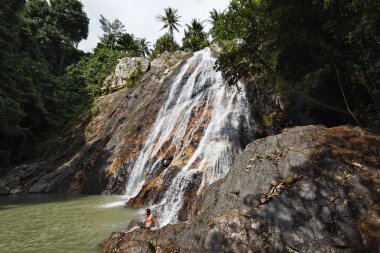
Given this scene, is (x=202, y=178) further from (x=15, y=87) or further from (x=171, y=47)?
(x=171, y=47)

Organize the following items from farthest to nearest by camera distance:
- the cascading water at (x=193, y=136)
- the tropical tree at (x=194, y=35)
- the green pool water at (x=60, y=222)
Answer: the tropical tree at (x=194, y=35) < the cascading water at (x=193, y=136) < the green pool water at (x=60, y=222)

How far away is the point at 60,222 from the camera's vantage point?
538 inches

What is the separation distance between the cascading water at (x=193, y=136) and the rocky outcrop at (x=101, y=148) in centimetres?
135

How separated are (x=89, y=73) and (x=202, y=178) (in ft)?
111

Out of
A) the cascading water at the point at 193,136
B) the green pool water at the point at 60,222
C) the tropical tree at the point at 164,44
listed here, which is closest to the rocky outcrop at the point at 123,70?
the tropical tree at the point at 164,44

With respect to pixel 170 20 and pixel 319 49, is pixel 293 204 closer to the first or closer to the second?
pixel 319 49

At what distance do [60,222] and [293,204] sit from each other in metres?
9.91

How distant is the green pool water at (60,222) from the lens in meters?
10.3

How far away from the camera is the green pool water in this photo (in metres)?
10.3

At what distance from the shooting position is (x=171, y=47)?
50031 millimetres

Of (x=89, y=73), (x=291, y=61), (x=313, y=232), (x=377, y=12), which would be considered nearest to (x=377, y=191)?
(x=313, y=232)

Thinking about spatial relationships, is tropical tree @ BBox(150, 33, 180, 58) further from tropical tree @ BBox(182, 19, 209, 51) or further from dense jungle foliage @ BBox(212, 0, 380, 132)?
dense jungle foliage @ BBox(212, 0, 380, 132)

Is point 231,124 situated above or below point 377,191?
above

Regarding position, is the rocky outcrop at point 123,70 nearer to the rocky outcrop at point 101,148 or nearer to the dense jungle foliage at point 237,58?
the dense jungle foliage at point 237,58
